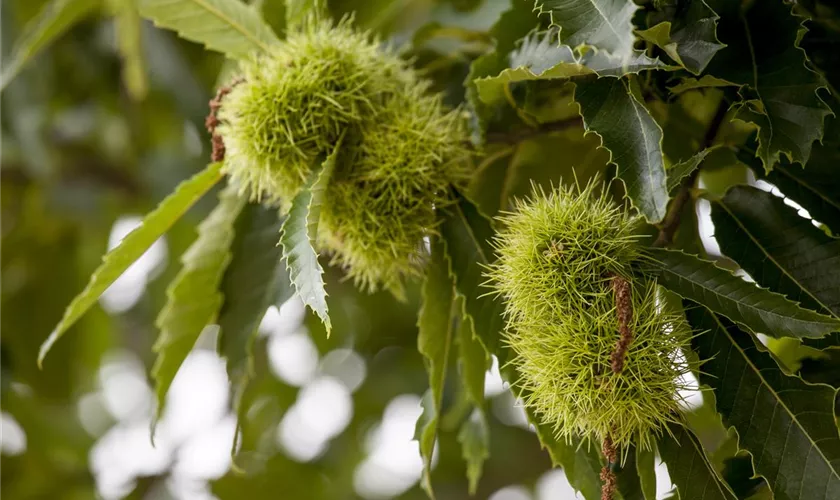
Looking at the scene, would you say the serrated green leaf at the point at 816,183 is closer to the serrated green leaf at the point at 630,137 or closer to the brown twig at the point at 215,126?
the serrated green leaf at the point at 630,137

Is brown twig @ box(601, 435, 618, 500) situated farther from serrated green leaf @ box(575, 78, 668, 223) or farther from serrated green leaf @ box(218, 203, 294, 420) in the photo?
serrated green leaf @ box(218, 203, 294, 420)

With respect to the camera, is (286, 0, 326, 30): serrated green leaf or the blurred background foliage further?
the blurred background foliage

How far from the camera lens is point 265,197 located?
1064 millimetres

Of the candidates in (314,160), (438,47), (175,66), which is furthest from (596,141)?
(175,66)

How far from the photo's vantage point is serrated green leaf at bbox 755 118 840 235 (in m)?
0.85

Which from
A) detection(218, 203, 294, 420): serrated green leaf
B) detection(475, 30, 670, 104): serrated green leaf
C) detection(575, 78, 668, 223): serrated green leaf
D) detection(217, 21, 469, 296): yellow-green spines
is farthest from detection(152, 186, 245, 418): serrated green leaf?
detection(575, 78, 668, 223): serrated green leaf

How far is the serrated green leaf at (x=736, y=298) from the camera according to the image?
671mm

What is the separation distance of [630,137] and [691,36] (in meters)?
0.11

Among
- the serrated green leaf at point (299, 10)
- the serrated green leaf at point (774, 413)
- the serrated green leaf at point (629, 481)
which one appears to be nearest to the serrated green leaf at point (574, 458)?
the serrated green leaf at point (629, 481)

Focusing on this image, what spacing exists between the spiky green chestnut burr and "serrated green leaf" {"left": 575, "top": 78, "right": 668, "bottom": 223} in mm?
59

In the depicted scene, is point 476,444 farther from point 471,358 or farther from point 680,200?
point 680,200

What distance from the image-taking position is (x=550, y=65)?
30.8 inches

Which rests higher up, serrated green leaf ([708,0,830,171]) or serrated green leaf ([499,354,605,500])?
serrated green leaf ([708,0,830,171])

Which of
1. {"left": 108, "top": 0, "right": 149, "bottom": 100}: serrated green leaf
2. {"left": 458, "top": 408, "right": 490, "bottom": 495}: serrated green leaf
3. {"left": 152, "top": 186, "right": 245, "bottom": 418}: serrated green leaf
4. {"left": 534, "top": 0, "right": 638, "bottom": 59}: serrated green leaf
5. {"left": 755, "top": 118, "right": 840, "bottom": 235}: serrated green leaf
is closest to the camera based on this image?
{"left": 534, "top": 0, "right": 638, "bottom": 59}: serrated green leaf
